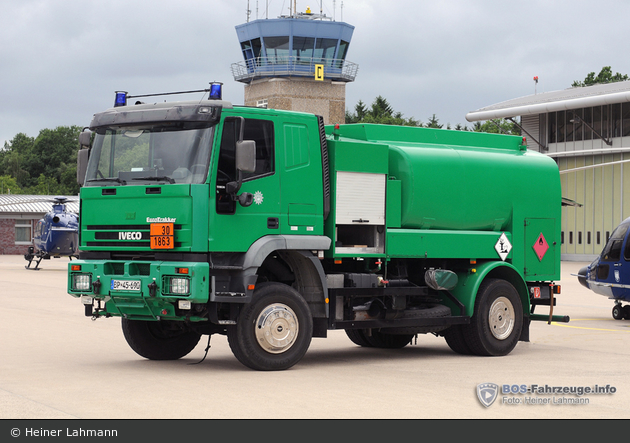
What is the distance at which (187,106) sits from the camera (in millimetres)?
11586

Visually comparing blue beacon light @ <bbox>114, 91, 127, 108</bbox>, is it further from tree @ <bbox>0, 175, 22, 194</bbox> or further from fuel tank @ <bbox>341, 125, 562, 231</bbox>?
tree @ <bbox>0, 175, 22, 194</bbox>

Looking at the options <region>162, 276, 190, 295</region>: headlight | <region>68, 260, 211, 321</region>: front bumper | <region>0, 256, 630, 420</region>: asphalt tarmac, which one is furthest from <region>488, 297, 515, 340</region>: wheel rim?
<region>162, 276, 190, 295</region>: headlight

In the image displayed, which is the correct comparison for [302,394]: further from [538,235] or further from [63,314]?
[63,314]

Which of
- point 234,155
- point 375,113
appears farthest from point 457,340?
point 375,113

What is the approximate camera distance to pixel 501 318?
574 inches

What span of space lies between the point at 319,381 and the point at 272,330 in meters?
1.16

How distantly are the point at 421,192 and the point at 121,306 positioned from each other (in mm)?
4520

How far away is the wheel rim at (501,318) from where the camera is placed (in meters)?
14.4

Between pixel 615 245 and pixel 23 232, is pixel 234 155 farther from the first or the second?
pixel 23 232

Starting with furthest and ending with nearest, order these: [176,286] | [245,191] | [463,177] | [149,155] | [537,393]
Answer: [463,177]
[149,155]
[245,191]
[176,286]
[537,393]

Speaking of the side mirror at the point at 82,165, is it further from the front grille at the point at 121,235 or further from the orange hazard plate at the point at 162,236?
the orange hazard plate at the point at 162,236

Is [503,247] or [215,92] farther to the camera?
[503,247]

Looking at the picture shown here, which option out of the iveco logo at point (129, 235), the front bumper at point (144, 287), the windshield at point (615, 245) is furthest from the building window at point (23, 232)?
the iveco logo at point (129, 235)
